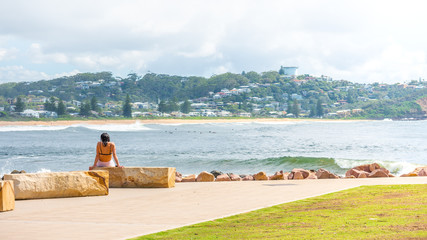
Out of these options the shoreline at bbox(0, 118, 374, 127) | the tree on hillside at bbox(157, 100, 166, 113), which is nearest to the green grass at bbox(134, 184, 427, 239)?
the shoreline at bbox(0, 118, 374, 127)

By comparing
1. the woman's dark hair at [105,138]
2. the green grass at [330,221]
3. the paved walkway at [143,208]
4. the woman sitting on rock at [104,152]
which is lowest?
the paved walkway at [143,208]

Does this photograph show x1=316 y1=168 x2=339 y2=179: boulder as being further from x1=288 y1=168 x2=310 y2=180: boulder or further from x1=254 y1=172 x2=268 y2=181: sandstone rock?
x1=254 y1=172 x2=268 y2=181: sandstone rock

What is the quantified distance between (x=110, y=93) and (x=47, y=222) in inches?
7096

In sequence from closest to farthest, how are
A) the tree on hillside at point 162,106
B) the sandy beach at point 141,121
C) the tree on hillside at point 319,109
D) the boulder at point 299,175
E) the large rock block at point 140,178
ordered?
the large rock block at point 140,178
the boulder at point 299,175
the sandy beach at point 141,121
the tree on hillside at point 162,106
the tree on hillside at point 319,109

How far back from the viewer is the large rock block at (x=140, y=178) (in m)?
13.2

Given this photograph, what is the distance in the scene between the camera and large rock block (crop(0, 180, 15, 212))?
380 inches

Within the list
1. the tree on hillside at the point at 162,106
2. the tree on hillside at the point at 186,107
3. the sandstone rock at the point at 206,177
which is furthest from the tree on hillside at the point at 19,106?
the sandstone rock at the point at 206,177

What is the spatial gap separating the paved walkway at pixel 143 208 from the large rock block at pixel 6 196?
17 cm

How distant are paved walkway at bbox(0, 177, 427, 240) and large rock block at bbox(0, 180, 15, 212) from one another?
0.55ft

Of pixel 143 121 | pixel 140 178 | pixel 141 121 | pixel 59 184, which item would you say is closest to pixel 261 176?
pixel 140 178

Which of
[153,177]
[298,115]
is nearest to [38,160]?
[153,177]

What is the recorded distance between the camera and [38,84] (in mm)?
183250

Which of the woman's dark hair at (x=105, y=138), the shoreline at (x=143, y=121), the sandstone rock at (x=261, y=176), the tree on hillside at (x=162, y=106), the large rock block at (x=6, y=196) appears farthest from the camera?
the tree on hillside at (x=162, y=106)

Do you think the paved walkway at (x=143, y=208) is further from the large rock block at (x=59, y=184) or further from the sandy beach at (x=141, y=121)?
the sandy beach at (x=141, y=121)
